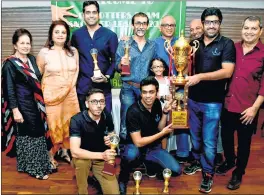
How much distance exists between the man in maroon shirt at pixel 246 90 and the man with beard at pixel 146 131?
49cm

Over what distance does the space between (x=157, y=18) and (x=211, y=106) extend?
1626 mm

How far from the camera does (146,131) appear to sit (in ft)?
8.70

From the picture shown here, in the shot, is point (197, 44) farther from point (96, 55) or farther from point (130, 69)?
point (96, 55)

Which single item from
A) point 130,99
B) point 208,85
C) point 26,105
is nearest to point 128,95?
point 130,99

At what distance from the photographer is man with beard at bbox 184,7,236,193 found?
2494 millimetres

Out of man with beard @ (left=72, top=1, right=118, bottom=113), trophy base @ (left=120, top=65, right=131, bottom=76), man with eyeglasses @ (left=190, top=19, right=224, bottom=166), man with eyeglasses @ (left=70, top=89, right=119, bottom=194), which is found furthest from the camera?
man with eyeglasses @ (left=190, top=19, right=224, bottom=166)

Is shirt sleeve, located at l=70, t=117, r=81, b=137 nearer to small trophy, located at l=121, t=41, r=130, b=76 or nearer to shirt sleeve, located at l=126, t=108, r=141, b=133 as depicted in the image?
shirt sleeve, located at l=126, t=108, r=141, b=133

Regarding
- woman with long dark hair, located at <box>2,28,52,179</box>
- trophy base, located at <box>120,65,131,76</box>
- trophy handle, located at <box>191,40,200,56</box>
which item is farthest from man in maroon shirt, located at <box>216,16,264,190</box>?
woman with long dark hair, located at <box>2,28,52,179</box>

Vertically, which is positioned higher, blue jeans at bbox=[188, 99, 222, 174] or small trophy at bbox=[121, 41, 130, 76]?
small trophy at bbox=[121, 41, 130, 76]

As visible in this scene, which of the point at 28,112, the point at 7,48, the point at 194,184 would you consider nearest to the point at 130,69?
the point at 28,112

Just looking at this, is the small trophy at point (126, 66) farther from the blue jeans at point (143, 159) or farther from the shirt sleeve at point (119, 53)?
the blue jeans at point (143, 159)

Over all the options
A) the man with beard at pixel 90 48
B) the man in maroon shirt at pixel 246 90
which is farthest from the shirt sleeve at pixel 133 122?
the man in maroon shirt at pixel 246 90

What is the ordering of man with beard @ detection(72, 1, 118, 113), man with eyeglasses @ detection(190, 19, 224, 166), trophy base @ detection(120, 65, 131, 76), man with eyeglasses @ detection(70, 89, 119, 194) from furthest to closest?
man with eyeglasses @ detection(190, 19, 224, 166) < man with beard @ detection(72, 1, 118, 113) < trophy base @ detection(120, 65, 131, 76) < man with eyeglasses @ detection(70, 89, 119, 194)

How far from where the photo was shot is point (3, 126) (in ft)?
10.8
